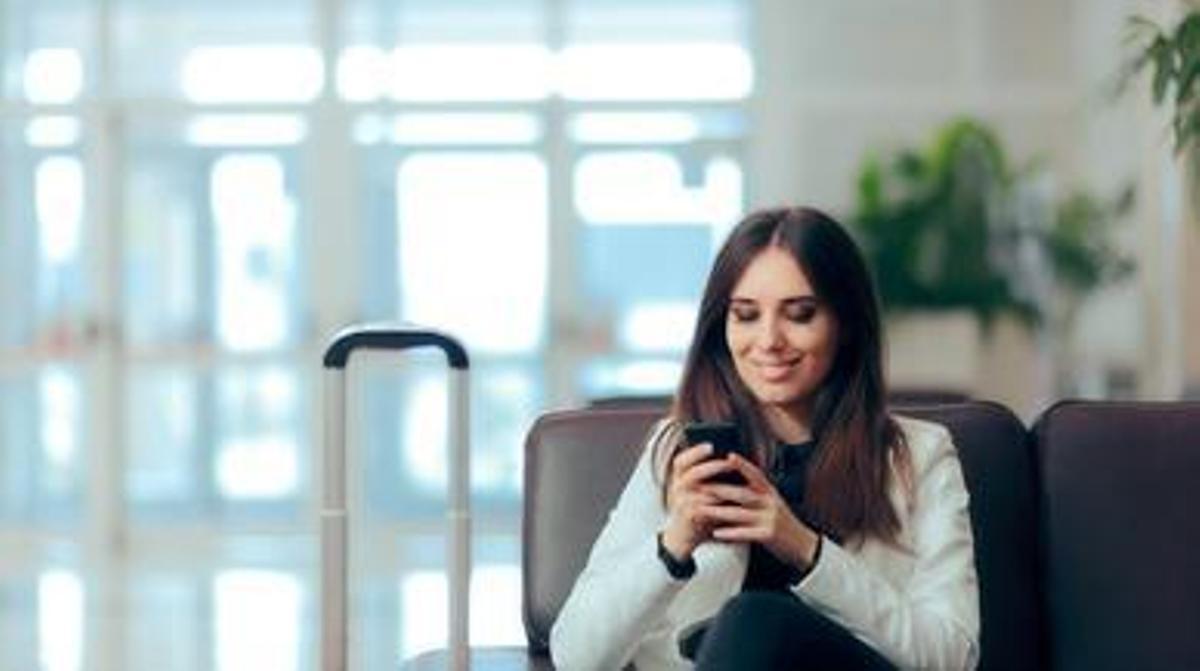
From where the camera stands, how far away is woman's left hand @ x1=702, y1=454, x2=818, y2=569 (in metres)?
2.57

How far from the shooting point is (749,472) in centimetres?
258

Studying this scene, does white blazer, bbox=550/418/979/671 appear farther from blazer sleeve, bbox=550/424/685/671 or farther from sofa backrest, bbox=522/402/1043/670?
sofa backrest, bbox=522/402/1043/670

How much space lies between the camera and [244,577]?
356 inches

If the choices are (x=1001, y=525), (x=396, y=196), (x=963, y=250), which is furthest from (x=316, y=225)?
(x=1001, y=525)

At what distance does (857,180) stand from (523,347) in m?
2.06

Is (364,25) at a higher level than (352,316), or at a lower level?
higher

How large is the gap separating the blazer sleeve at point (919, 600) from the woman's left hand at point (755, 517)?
0.04 meters

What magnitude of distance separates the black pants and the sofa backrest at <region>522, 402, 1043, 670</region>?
1.62 ft

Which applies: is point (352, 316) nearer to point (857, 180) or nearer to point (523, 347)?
point (523, 347)

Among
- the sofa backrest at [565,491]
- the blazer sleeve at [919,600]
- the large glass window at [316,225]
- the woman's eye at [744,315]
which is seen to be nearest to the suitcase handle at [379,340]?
the sofa backrest at [565,491]

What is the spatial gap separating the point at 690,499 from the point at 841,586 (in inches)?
9.1

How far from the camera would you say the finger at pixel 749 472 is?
2572 millimetres

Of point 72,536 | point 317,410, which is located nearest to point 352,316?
point 317,410

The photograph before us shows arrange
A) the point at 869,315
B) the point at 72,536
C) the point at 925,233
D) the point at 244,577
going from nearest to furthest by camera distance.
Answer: the point at 869,315
the point at 244,577
the point at 925,233
the point at 72,536
